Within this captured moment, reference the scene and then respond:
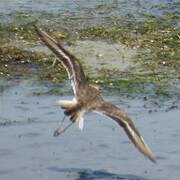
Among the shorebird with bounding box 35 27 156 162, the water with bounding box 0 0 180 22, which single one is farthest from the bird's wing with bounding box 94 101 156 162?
the water with bounding box 0 0 180 22

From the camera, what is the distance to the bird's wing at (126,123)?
9328 mm

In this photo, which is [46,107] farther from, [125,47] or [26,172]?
[125,47]

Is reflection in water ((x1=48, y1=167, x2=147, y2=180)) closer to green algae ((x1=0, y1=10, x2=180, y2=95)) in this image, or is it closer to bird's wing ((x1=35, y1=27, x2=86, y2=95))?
bird's wing ((x1=35, y1=27, x2=86, y2=95))

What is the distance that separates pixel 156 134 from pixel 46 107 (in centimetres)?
188

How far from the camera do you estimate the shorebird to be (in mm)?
9312

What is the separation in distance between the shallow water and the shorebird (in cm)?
97

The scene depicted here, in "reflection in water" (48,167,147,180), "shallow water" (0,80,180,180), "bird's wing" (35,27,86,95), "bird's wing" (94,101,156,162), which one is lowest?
"shallow water" (0,80,180,180)

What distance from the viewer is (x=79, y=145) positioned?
11.2 m

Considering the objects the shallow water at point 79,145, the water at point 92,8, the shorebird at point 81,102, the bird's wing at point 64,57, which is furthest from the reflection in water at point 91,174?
the water at point 92,8

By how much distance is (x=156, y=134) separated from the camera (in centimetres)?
1169

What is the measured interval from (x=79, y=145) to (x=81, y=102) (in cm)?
158

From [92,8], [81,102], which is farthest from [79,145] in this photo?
[92,8]

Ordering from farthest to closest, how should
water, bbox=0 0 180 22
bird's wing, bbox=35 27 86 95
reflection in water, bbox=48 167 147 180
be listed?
water, bbox=0 0 180 22 → reflection in water, bbox=48 167 147 180 → bird's wing, bbox=35 27 86 95

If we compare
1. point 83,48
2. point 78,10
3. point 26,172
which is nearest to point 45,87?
point 83,48
